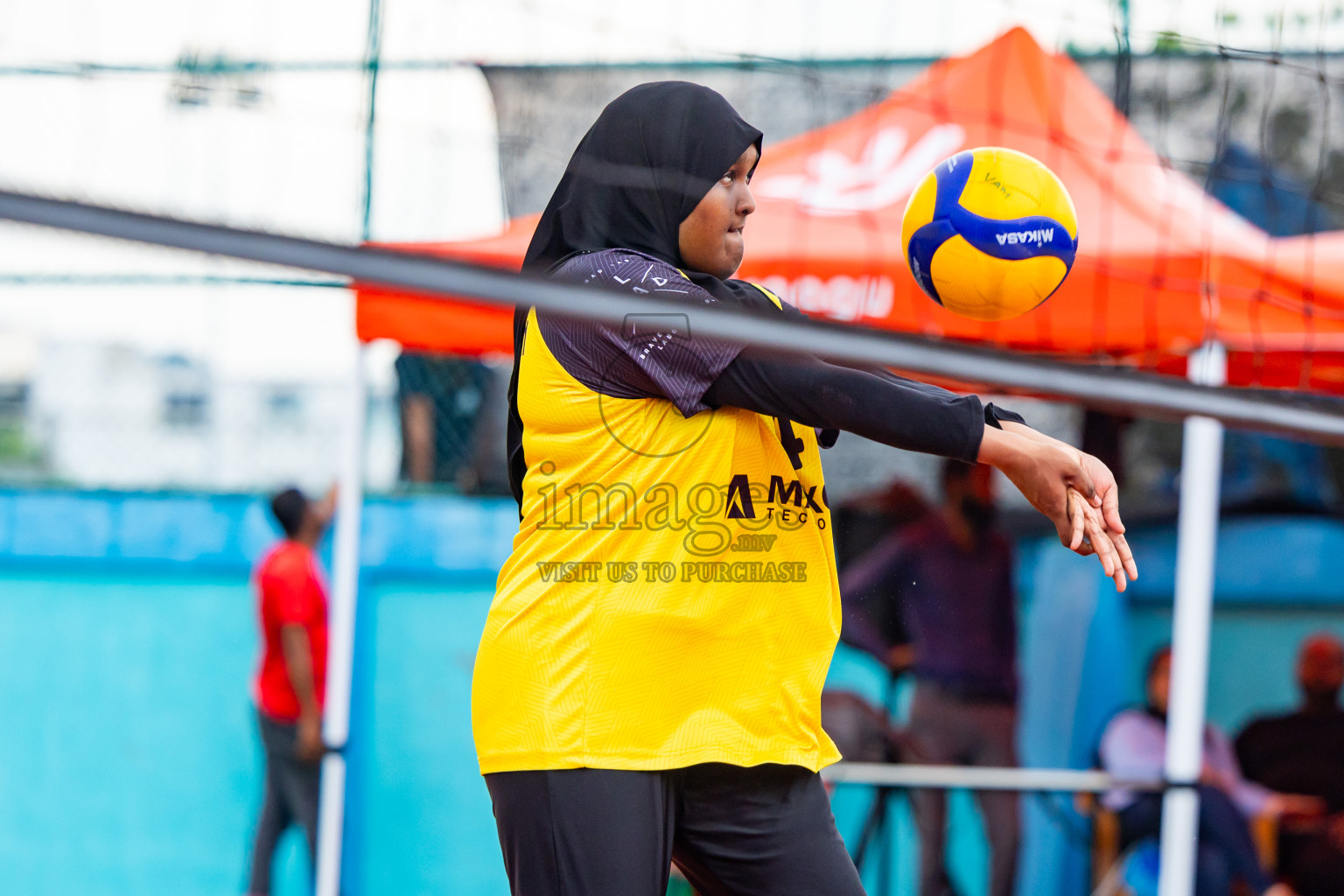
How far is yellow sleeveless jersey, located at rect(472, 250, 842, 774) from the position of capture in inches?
69.0

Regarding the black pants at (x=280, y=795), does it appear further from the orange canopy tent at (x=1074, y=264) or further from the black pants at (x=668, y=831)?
the black pants at (x=668, y=831)

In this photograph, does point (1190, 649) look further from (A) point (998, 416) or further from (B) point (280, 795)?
(B) point (280, 795)

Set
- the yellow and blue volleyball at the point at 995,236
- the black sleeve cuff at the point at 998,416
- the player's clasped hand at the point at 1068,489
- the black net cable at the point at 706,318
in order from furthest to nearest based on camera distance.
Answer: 1. the yellow and blue volleyball at the point at 995,236
2. the black sleeve cuff at the point at 998,416
3. the player's clasped hand at the point at 1068,489
4. the black net cable at the point at 706,318

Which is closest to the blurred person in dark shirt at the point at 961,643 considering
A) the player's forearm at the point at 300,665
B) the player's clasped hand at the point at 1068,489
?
the player's forearm at the point at 300,665

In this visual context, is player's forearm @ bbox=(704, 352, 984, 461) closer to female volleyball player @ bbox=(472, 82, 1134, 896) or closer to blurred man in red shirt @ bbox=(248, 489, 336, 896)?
female volleyball player @ bbox=(472, 82, 1134, 896)

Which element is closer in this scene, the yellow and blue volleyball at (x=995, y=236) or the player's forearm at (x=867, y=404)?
the player's forearm at (x=867, y=404)

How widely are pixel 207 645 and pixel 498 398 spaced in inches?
62.3

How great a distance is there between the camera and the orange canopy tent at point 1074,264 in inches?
150

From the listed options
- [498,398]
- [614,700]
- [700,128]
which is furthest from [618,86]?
[614,700]

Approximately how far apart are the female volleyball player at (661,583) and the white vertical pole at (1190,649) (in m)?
2.31

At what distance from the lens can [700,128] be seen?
1873mm

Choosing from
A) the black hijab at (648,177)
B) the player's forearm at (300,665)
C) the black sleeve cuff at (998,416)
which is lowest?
the player's forearm at (300,665)

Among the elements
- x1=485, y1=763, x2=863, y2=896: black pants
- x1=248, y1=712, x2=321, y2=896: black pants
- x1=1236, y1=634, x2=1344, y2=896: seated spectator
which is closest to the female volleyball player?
x1=485, y1=763, x2=863, y2=896: black pants

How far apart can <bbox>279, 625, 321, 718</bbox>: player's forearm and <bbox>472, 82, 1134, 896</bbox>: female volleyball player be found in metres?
3.11
